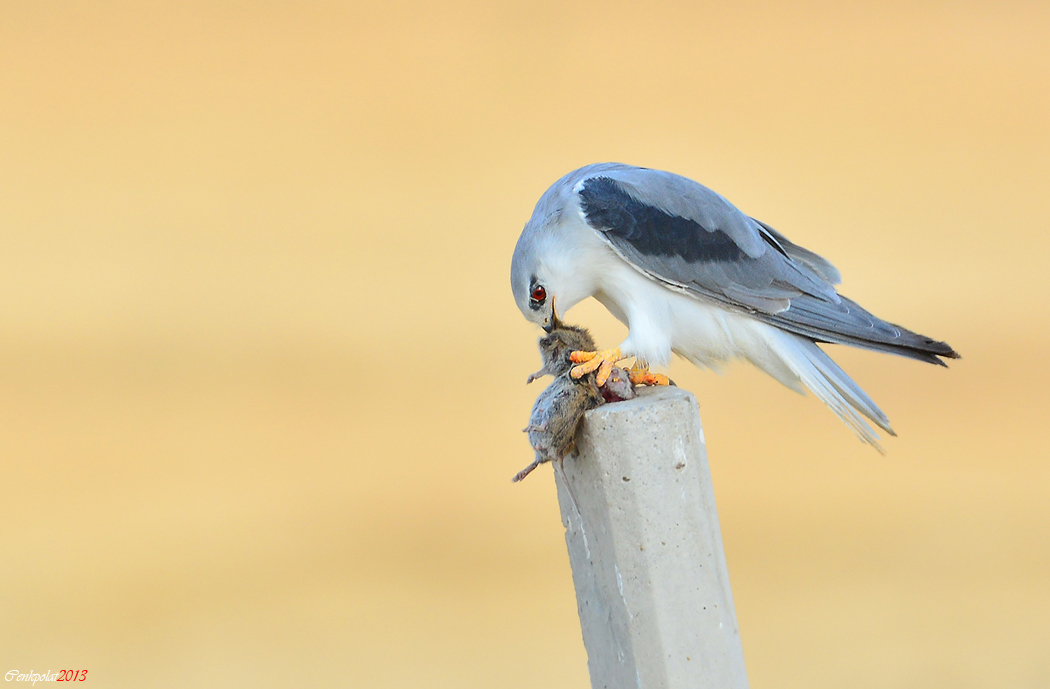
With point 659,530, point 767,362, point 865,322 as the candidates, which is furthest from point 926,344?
point 659,530

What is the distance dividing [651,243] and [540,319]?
37 centimetres

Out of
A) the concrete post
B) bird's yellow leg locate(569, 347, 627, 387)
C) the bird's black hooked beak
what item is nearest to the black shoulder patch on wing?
the bird's black hooked beak

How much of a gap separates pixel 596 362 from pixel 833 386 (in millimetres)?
743

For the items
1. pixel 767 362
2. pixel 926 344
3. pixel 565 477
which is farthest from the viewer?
pixel 767 362

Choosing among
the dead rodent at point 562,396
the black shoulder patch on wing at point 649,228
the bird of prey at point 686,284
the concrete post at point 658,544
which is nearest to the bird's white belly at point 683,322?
the bird of prey at point 686,284

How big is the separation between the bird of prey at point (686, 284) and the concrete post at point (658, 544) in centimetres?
45

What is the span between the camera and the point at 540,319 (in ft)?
7.41

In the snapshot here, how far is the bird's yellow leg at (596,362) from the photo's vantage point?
190 centimetres

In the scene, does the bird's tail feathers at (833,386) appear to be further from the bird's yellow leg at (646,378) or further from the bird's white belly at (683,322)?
the bird's yellow leg at (646,378)

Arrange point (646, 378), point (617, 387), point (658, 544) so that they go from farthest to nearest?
point (646, 378)
point (617, 387)
point (658, 544)

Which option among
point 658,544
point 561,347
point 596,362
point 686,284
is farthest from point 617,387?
point 686,284

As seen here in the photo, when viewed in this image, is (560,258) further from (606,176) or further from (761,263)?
(761,263)

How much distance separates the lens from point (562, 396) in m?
1.75

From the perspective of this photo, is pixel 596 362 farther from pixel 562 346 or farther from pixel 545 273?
pixel 545 273
